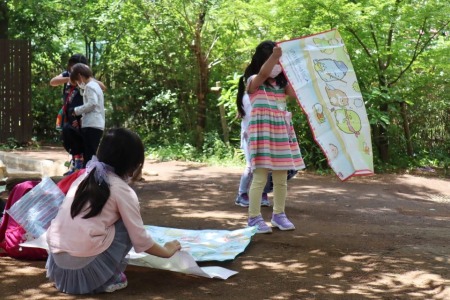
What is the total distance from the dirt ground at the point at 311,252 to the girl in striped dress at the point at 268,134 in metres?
0.34

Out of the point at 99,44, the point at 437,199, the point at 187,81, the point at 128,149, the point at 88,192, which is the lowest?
the point at 437,199

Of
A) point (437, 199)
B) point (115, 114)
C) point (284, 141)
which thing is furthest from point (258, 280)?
point (115, 114)

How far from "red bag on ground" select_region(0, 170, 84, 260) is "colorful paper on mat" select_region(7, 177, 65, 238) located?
0.07 metres

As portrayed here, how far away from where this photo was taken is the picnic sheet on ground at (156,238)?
13.0 ft

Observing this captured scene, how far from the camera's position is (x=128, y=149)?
3652mm

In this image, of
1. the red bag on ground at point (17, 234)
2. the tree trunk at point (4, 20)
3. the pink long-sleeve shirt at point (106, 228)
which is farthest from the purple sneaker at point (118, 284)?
the tree trunk at point (4, 20)

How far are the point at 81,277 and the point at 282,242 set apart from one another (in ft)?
6.09

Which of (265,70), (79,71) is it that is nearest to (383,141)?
(79,71)

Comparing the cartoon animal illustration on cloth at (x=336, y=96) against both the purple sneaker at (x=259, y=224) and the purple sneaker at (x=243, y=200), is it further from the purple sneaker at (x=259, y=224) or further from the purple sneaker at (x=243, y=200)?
the purple sneaker at (x=243, y=200)

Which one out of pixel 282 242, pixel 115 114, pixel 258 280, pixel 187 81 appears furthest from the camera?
pixel 115 114

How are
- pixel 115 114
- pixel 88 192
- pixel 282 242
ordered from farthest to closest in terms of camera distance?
1. pixel 115 114
2. pixel 282 242
3. pixel 88 192

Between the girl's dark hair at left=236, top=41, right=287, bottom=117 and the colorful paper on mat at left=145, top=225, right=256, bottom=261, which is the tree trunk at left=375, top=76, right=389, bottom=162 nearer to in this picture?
the girl's dark hair at left=236, top=41, right=287, bottom=117

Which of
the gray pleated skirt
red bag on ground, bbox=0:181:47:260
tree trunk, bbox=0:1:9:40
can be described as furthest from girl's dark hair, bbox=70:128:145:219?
tree trunk, bbox=0:1:9:40

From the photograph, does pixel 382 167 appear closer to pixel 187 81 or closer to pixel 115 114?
pixel 187 81
